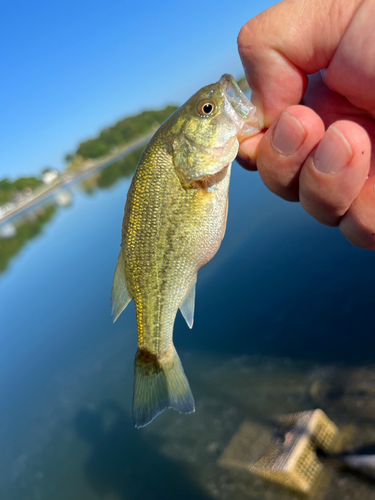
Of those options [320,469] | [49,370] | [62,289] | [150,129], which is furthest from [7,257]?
[150,129]

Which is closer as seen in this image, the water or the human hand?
the human hand

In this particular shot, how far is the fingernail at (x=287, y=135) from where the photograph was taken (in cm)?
Result: 216

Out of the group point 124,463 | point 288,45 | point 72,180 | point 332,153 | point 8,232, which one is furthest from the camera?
point 72,180

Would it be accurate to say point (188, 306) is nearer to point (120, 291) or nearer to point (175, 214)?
point (120, 291)

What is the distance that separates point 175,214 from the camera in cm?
246

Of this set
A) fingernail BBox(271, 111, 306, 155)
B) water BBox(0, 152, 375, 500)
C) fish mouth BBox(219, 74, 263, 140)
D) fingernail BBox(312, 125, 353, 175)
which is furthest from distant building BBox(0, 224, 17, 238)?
fingernail BBox(312, 125, 353, 175)

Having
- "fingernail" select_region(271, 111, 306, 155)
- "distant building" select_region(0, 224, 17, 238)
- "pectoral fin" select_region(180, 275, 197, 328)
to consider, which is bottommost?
"distant building" select_region(0, 224, 17, 238)

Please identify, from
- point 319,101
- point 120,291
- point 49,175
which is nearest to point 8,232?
point 120,291

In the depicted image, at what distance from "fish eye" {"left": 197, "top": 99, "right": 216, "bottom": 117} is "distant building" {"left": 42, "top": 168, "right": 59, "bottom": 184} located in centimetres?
12910

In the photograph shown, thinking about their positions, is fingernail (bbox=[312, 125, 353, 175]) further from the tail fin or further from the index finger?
the tail fin

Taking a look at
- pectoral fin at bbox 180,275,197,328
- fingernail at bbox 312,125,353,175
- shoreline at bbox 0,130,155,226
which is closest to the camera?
fingernail at bbox 312,125,353,175

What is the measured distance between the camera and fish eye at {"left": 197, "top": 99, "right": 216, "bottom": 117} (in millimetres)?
2402

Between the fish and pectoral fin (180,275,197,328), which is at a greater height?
the fish

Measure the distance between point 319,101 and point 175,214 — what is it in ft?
4.78
